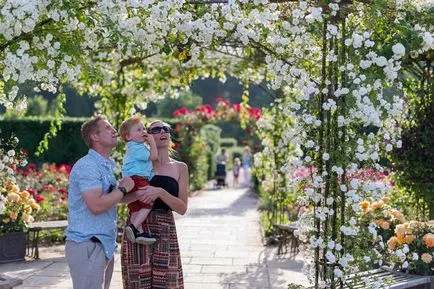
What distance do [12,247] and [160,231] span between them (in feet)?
12.7

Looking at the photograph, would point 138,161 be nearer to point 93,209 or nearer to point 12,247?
point 93,209

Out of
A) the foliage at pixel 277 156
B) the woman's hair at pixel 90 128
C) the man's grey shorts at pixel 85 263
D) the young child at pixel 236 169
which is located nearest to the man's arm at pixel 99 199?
the man's grey shorts at pixel 85 263

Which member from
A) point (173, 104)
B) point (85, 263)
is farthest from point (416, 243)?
point (173, 104)

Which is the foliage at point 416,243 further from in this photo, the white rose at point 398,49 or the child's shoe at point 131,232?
the child's shoe at point 131,232

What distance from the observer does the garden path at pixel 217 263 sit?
614cm

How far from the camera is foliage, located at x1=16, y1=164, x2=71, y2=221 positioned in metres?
9.05

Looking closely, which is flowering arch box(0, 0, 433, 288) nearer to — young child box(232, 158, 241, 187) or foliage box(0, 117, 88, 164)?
foliage box(0, 117, 88, 164)

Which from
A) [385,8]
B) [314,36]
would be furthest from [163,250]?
[385,8]

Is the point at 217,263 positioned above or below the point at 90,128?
below

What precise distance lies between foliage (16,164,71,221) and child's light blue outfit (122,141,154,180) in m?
4.62

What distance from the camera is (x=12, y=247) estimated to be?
7.00 m

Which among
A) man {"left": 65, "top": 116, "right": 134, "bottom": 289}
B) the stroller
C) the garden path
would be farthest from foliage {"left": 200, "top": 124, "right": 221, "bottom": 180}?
man {"left": 65, "top": 116, "right": 134, "bottom": 289}

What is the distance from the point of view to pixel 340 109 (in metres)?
3.90

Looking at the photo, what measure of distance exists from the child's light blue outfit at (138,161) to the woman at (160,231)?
0.08 metres
